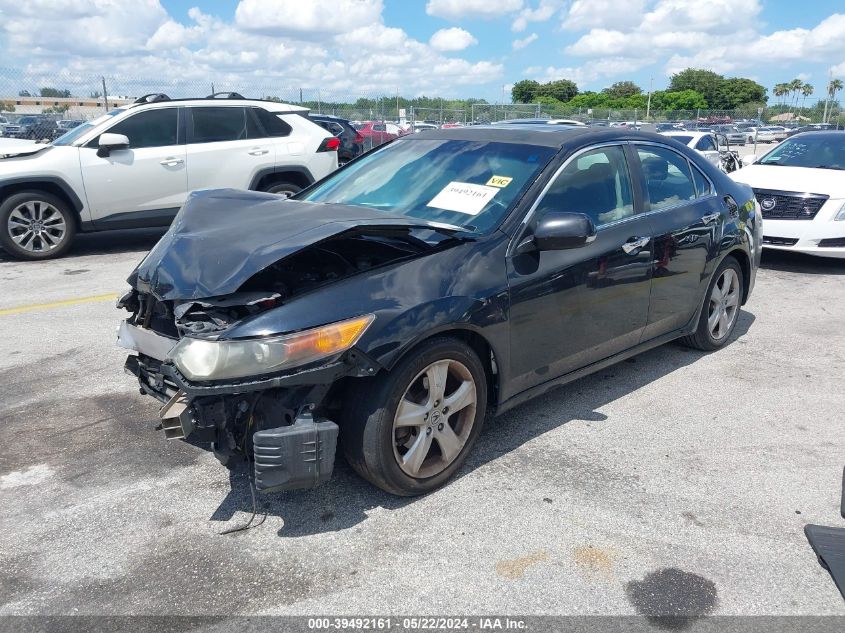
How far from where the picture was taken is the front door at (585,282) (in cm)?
362

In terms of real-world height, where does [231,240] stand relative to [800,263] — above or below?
above

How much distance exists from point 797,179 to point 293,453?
7.86 m

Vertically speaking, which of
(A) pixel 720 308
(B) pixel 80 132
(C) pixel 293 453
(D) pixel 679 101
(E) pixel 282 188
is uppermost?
(D) pixel 679 101

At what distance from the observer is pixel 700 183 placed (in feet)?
16.5

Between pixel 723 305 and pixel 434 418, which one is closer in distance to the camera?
pixel 434 418

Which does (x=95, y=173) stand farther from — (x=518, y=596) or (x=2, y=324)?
(x=518, y=596)

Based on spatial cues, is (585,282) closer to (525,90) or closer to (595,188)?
(595,188)

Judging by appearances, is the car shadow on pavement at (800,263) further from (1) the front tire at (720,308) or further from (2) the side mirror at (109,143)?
(2) the side mirror at (109,143)

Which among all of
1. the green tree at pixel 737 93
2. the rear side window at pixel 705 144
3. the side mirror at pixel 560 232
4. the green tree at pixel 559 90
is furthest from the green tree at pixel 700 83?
the side mirror at pixel 560 232

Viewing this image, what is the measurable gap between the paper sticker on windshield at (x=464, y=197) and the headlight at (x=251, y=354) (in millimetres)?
1268

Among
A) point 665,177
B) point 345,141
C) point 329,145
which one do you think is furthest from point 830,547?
point 345,141

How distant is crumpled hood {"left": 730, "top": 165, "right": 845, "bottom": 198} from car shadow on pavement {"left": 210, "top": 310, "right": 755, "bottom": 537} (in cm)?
396

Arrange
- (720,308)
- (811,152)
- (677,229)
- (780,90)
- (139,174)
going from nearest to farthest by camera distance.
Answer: (677,229) < (720,308) < (139,174) < (811,152) < (780,90)

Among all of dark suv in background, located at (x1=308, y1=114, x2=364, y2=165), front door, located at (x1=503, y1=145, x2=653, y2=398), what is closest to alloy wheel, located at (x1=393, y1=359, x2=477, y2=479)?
front door, located at (x1=503, y1=145, x2=653, y2=398)
